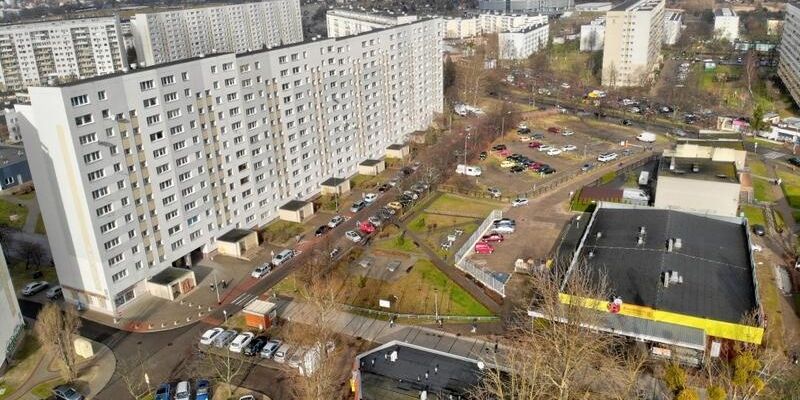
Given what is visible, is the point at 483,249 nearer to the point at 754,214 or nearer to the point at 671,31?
the point at 754,214

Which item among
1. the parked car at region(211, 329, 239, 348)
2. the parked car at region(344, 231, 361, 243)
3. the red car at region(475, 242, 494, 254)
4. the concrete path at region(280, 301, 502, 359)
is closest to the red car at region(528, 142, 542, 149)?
the red car at region(475, 242, 494, 254)

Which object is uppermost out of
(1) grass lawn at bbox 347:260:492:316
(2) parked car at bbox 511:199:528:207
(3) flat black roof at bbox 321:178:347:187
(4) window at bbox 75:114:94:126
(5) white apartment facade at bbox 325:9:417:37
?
Answer: (5) white apartment facade at bbox 325:9:417:37

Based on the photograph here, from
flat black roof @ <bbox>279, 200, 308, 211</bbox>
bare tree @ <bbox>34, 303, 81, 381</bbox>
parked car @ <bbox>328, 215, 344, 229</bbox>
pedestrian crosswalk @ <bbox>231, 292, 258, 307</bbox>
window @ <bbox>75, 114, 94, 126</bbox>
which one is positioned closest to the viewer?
bare tree @ <bbox>34, 303, 81, 381</bbox>

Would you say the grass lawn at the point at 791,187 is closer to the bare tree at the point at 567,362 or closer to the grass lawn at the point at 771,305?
the grass lawn at the point at 771,305

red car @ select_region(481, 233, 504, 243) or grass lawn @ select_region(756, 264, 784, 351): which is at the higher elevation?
red car @ select_region(481, 233, 504, 243)

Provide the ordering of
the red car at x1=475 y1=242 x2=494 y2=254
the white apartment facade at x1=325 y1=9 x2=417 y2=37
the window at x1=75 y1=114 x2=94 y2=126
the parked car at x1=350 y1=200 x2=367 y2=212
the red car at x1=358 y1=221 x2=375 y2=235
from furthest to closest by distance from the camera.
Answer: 1. the white apartment facade at x1=325 y1=9 x2=417 y2=37
2. the parked car at x1=350 y1=200 x2=367 y2=212
3. the red car at x1=358 y1=221 x2=375 y2=235
4. the red car at x1=475 y1=242 x2=494 y2=254
5. the window at x1=75 y1=114 x2=94 y2=126

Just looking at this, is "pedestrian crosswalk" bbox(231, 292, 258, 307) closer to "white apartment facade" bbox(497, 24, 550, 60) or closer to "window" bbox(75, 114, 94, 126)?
"window" bbox(75, 114, 94, 126)

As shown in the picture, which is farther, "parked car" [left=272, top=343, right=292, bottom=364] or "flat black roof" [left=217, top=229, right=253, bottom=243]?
"flat black roof" [left=217, top=229, right=253, bottom=243]
